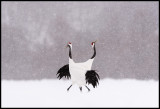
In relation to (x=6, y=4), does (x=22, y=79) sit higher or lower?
lower

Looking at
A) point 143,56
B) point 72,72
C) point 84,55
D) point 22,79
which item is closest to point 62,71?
point 72,72

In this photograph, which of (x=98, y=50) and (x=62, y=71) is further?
(x=98, y=50)

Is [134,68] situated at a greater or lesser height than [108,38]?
lesser

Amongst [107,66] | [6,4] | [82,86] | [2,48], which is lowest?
[82,86]

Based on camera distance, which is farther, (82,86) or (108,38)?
(108,38)

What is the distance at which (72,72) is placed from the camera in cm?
444

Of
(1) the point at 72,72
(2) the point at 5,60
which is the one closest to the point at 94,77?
(1) the point at 72,72

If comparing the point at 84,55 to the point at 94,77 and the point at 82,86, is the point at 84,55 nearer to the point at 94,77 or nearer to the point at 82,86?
the point at 82,86

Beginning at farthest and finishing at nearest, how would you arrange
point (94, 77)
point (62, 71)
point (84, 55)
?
point (84, 55), point (62, 71), point (94, 77)

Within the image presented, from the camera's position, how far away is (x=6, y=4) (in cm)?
643

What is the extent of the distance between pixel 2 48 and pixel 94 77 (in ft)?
9.38

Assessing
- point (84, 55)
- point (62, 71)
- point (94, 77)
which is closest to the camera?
point (94, 77)

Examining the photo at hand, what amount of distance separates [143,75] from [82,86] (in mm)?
2033

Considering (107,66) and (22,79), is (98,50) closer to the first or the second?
(107,66)
